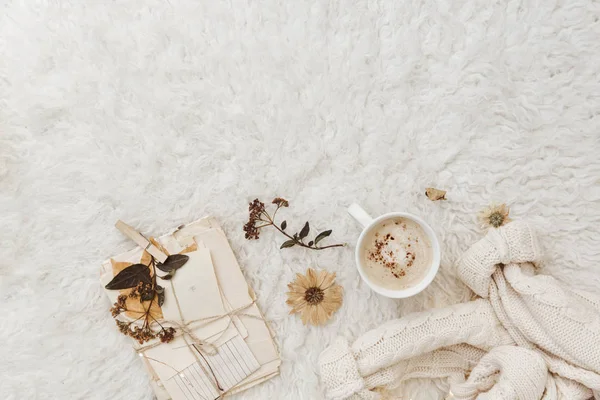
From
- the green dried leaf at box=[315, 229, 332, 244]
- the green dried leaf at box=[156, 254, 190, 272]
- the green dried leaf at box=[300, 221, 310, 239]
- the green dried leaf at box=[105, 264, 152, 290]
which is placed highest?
the green dried leaf at box=[105, 264, 152, 290]

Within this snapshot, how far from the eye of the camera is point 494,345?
83cm

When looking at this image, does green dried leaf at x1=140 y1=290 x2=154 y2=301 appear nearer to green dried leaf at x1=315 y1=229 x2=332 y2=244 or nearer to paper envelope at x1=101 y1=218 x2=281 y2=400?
paper envelope at x1=101 y1=218 x2=281 y2=400

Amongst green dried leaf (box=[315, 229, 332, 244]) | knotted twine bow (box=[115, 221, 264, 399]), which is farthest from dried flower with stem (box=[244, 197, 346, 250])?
knotted twine bow (box=[115, 221, 264, 399])

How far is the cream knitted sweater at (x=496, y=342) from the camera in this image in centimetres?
77

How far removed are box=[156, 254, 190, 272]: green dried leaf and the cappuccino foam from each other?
13.5 inches

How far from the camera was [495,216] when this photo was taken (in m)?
0.85

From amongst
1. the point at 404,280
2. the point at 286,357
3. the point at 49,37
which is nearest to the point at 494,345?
the point at 404,280

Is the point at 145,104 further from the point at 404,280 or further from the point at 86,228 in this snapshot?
the point at 404,280

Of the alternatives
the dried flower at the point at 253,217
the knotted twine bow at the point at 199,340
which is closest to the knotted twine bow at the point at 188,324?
the knotted twine bow at the point at 199,340

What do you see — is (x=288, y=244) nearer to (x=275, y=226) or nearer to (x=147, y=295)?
(x=275, y=226)

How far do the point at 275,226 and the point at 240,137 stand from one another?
0.19 m

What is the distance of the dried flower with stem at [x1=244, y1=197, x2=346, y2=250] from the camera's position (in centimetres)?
84

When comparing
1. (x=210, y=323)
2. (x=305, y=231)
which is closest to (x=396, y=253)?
(x=305, y=231)

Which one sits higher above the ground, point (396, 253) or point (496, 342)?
point (396, 253)
